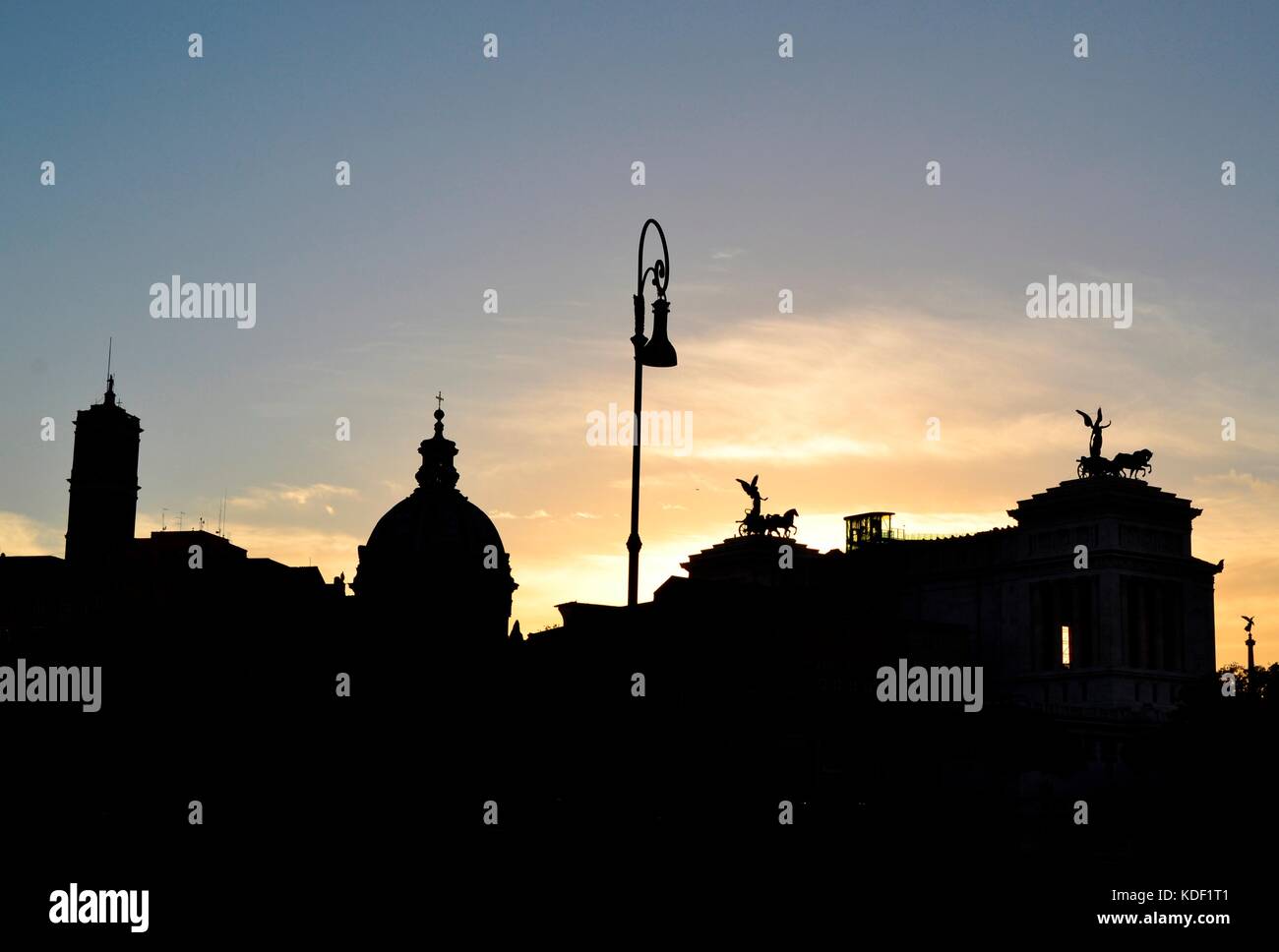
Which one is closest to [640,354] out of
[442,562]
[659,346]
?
[659,346]

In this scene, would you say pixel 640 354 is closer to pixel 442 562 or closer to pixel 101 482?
pixel 442 562

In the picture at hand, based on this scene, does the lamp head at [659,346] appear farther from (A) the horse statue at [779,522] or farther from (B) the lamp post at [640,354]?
(A) the horse statue at [779,522]

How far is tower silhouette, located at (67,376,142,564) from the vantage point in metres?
149

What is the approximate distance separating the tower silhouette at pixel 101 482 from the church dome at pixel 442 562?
130 feet

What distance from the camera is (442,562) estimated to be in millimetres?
115375

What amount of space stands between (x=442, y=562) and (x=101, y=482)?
155 feet

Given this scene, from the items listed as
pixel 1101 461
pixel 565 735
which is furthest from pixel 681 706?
pixel 1101 461

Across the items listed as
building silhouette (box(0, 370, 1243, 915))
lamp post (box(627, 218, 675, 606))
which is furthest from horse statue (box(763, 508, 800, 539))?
lamp post (box(627, 218, 675, 606))

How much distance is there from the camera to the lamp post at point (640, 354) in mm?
35344

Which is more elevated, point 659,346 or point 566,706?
point 659,346

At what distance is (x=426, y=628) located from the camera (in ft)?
363

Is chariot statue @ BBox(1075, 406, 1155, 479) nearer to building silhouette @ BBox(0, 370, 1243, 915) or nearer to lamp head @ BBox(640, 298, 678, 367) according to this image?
building silhouette @ BBox(0, 370, 1243, 915)

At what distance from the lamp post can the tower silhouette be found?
389 ft
